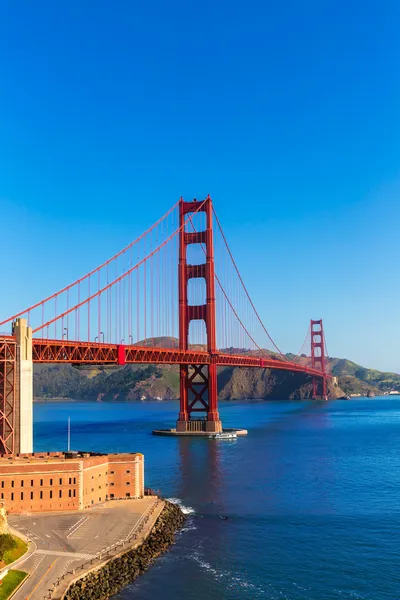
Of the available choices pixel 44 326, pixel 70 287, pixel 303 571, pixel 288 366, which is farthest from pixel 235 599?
pixel 288 366

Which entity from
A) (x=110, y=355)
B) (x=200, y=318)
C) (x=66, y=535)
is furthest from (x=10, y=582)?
(x=200, y=318)

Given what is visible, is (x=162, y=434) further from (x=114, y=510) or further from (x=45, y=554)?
(x=45, y=554)

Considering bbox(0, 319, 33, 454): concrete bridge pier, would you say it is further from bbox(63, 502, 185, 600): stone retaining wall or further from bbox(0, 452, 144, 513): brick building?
bbox(63, 502, 185, 600): stone retaining wall

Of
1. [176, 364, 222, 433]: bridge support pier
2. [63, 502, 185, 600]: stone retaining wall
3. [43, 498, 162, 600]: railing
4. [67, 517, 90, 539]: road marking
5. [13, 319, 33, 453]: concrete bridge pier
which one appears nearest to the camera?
[43, 498, 162, 600]: railing

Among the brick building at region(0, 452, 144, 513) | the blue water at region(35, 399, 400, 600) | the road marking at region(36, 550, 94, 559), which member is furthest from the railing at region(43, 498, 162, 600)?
the brick building at region(0, 452, 144, 513)

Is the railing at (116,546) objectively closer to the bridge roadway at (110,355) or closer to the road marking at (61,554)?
the road marking at (61,554)

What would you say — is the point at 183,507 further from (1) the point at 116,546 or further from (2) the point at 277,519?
(1) the point at 116,546
